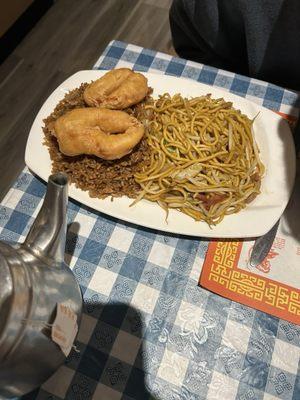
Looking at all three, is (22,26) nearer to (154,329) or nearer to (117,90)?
(117,90)

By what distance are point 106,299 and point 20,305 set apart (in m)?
0.38

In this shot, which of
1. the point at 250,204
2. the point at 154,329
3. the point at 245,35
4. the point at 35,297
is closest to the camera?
the point at 35,297

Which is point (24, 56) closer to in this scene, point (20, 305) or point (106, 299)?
point (106, 299)

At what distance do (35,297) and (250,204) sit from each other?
2.06 feet

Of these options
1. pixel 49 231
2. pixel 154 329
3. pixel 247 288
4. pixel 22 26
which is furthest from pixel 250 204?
pixel 22 26

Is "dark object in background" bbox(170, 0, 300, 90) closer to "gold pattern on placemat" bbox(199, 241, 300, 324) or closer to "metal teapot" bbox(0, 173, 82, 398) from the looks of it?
"gold pattern on placemat" bbox(199, 241, 300, 324)

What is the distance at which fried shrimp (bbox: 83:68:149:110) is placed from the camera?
3.38 ft

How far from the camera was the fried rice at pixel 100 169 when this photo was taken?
1.00 m

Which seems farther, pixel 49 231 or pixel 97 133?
pixel 97 133

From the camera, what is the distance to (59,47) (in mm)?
2436

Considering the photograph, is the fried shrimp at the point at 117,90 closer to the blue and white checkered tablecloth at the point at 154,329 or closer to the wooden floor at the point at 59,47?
the blue and white checkered tablecloth at the point at 154,329

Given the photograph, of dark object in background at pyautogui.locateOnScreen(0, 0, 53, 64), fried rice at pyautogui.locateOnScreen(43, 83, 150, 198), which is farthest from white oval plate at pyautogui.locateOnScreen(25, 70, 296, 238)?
dark object in background at pyautogui.locateOnScreen(0, 0, 53, 64)

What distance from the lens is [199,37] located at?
147cm

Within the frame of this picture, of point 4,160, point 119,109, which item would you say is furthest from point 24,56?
point 119,109
